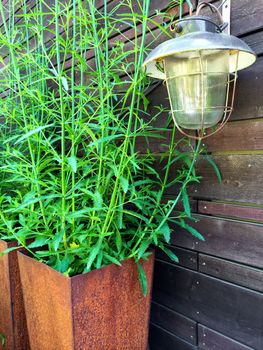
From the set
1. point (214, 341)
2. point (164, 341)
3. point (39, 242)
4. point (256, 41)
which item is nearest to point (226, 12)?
point (256, 41)

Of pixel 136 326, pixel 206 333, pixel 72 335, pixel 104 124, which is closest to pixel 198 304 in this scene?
pixel 206 333

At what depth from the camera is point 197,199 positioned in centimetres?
116

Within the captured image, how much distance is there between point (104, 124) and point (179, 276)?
69 cm

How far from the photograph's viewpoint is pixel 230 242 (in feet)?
3.44

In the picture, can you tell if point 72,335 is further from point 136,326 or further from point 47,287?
point 136,326

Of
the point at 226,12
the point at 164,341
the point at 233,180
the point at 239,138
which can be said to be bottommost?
the point at 164,341

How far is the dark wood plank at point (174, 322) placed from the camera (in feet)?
3.90

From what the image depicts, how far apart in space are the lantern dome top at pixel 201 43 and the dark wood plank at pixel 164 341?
106cm

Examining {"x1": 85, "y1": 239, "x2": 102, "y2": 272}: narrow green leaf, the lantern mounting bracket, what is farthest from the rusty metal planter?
the lantern mounting bracket

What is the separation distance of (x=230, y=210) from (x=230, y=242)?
11 cm

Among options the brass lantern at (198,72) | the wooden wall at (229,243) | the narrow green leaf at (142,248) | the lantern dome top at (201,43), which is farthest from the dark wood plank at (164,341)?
the lantern dome top at (201,43)

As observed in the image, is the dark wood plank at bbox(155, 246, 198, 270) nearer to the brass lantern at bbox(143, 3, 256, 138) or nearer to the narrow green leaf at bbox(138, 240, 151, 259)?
the narrow green leaf at bbox(138, 240, 151, 259)

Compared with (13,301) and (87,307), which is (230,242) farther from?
(13,301)

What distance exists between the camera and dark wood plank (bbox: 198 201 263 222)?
97 cm
